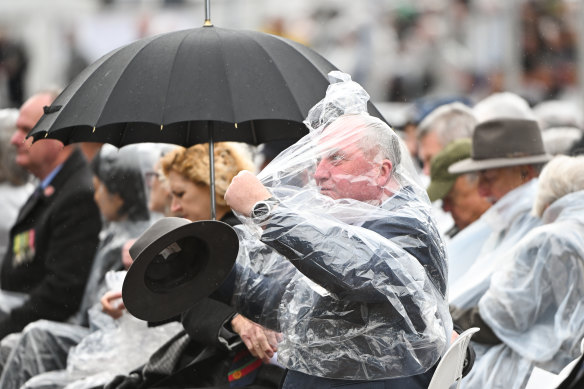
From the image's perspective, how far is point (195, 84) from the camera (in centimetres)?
409

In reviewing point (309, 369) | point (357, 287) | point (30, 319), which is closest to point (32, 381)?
point (30, 319)

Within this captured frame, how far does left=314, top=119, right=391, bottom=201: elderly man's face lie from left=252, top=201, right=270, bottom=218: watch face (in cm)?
30

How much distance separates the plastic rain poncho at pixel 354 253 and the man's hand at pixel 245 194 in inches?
1.8

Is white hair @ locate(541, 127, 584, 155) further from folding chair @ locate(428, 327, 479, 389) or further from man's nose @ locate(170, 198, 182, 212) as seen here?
folding chair @ locate(428, 327, 479, 389)

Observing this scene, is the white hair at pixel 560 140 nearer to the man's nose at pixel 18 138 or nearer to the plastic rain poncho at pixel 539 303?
the plastic rain poncho at pixel 539 303

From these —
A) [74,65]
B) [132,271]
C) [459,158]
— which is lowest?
[74,65]

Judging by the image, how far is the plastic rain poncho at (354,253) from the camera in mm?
3045

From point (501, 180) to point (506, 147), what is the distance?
17 cm

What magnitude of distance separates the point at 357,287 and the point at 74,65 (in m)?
13.5

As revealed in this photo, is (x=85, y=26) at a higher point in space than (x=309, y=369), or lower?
lower

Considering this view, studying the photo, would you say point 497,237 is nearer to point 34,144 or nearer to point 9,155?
point 34,144

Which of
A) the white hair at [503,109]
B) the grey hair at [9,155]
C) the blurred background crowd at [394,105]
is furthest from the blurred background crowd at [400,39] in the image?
the grey hair at [9,155]

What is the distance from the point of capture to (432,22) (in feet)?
51.1

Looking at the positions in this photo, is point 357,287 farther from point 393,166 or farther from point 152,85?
point 152,85
